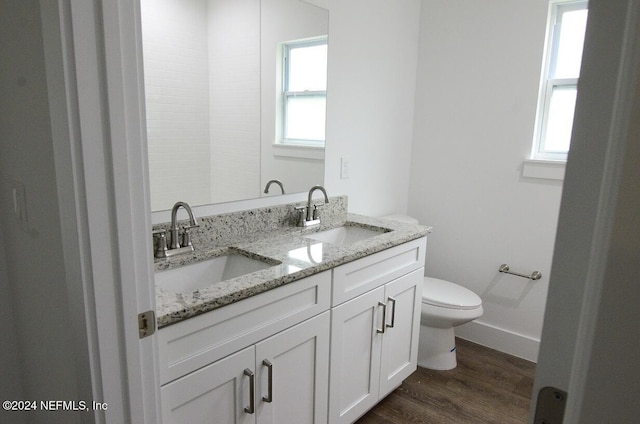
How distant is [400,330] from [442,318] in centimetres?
38

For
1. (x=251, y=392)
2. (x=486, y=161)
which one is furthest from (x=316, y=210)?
(x=486, y=161)

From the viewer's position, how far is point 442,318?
95.4 inches

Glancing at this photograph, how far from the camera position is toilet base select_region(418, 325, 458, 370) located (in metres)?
2.55

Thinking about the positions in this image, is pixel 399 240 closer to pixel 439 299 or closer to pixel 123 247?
pixel 439 299

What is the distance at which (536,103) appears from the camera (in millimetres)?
2527

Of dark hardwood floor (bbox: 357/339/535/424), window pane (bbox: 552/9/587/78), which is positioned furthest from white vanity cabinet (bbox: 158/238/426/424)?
window pane (bbox: 552/9/587/78)

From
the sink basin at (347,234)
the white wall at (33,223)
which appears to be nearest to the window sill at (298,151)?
the sink basin at (347,234)

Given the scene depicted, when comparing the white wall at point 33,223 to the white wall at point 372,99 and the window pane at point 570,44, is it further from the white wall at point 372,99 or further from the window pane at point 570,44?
the window pane at point 570,44

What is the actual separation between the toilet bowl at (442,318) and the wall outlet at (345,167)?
0.83 m

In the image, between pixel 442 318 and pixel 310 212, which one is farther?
pixel 442 318

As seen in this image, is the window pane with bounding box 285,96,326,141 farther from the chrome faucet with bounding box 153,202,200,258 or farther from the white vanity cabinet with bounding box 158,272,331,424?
the white vanity cabinet with bounding box 158,272,331,424

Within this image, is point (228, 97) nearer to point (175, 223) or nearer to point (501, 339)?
point (175, 223)

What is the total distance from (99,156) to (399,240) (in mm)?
1429

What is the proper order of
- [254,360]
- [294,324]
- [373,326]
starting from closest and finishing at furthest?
[254,360] < [294,324] < [373,326]
